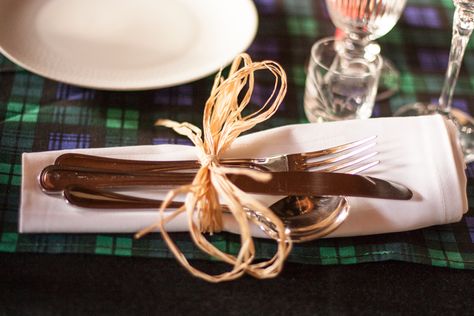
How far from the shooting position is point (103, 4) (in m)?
0.79

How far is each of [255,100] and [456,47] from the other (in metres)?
0.22

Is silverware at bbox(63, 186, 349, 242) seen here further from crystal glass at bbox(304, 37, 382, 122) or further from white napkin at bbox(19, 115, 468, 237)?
crystal glass at bbox(304, 37, 382, 122)

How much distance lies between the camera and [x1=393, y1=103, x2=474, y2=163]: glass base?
0.71 metres

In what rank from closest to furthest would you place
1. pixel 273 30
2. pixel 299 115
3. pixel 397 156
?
pixel 397 156 < pixel 299 115 < pixel 273 30

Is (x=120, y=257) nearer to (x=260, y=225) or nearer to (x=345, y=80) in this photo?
(x=260, y=225)

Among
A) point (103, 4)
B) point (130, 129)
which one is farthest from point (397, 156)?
point (103, 4)

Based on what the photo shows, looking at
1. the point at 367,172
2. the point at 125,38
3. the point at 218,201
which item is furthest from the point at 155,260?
the point at 125,38

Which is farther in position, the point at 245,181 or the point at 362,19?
the point at 362,19

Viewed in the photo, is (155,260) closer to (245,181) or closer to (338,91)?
(245,181)

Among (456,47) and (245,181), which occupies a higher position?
(456,47)

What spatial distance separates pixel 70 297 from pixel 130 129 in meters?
0.22

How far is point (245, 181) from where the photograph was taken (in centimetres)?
53

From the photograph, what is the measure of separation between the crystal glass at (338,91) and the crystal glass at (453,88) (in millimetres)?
67

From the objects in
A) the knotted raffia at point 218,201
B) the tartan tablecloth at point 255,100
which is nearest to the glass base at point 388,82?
the tartan tablecloth at point 255,100
